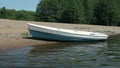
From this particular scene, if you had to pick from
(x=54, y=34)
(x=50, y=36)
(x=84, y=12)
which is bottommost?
(x=84, y=12)

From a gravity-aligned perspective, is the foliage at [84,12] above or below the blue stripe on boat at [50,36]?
below

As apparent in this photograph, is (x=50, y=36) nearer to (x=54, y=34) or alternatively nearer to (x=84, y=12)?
(x=54, y=34)

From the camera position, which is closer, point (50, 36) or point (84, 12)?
Result: point (50, 36)

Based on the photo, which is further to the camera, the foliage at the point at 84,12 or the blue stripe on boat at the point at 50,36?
the foliage at the point at 84,12

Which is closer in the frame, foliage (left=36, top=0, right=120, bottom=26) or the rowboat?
the rowboat

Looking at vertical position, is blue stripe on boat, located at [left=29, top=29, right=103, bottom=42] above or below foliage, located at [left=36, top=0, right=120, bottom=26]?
above

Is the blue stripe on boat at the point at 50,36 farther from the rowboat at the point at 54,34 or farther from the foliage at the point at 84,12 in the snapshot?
the foliage at the point at 84,12

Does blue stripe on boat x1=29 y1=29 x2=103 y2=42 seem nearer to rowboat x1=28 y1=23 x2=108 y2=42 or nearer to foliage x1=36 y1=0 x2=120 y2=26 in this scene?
rowboat x1=28 y1=23 x2=108 y2=42

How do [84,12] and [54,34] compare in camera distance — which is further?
[84,12]

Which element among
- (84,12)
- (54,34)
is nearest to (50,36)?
(54,34)

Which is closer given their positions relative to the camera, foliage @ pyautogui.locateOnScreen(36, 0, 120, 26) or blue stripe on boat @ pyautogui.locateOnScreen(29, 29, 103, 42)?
blue stripe on boat @ pyautogui.locateOnScreen(29, 29, 103, 42)

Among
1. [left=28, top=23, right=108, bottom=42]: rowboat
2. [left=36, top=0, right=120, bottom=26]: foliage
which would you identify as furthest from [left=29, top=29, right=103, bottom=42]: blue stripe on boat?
[left=36, top=0, right=120, bottom=26]: foliage

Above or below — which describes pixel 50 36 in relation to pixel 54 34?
below

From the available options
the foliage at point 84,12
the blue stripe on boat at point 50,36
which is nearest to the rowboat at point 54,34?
the blue stripe on boat at point 50,36
